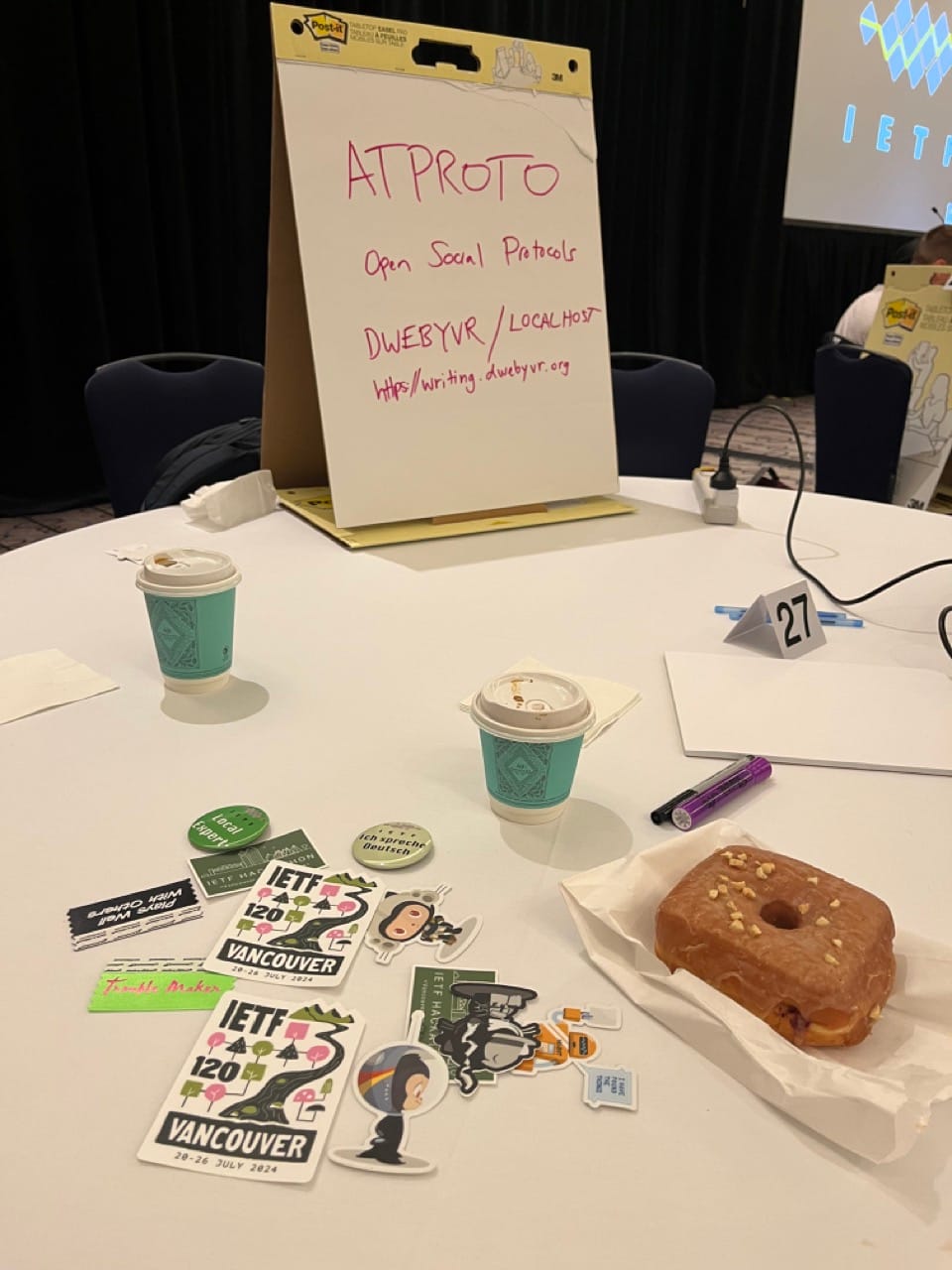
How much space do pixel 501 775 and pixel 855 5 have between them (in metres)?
6.17

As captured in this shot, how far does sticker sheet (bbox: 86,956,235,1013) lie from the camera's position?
1.67ft

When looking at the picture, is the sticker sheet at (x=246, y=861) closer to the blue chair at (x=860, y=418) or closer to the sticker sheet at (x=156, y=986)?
the sticker sheet at (x=156, y=986)

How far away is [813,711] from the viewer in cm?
85

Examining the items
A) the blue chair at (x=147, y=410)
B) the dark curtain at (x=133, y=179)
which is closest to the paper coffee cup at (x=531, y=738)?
the blue chair at (x=147, y=410)

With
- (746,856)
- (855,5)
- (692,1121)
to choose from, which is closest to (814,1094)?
(692,1121)

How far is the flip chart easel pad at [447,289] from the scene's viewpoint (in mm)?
1184

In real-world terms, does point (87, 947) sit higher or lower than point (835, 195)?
lower

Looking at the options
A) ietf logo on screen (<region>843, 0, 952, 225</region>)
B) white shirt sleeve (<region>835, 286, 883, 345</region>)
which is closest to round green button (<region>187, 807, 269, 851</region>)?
white shirt sleeve (<region>835, 286, 883, 345</region>)

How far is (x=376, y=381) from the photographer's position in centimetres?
124

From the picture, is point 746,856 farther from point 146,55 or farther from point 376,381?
point 146,55

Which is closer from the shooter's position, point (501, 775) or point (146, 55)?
point (501, 775)

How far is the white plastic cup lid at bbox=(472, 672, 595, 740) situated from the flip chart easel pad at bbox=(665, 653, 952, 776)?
171 mm

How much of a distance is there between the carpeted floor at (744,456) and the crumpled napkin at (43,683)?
1.72 m

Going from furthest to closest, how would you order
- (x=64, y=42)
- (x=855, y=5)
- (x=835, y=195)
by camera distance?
(x=835, y=195) < (x=855, y=5) < (x=64, y=42)
